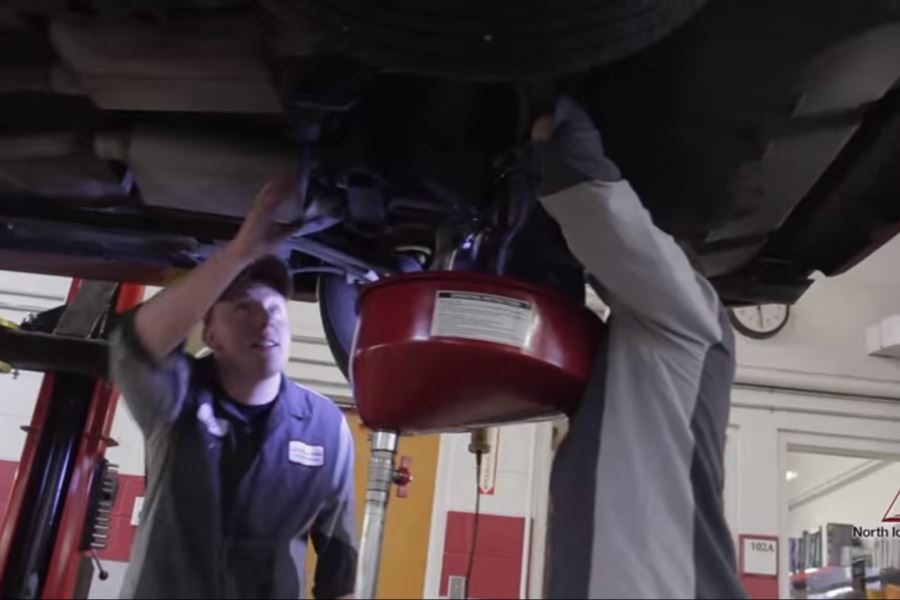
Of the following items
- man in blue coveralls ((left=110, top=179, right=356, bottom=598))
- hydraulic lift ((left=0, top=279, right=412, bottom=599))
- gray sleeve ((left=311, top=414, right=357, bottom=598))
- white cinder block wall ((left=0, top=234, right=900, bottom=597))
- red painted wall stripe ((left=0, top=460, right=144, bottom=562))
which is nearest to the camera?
man in blue coveralls ((left=110, top=179, right=356, bottom=598))

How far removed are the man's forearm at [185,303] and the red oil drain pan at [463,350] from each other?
0.16 m

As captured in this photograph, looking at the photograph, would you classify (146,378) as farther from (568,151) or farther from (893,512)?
(893,512)

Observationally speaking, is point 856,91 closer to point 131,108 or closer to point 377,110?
point 377,110

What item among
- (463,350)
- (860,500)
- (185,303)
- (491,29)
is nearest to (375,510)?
(463,350)

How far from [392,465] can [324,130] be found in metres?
0.45

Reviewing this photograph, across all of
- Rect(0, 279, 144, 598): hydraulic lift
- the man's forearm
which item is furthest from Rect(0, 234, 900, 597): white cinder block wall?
the man's forearm

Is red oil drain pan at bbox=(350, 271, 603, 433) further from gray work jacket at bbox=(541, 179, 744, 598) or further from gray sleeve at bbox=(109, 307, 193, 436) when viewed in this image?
gray sleeve at bbox=(109, 307, 193, 436)

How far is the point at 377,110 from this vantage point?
1.18 m

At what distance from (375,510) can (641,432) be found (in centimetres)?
26

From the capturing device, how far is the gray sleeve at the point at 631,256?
2.93 ft

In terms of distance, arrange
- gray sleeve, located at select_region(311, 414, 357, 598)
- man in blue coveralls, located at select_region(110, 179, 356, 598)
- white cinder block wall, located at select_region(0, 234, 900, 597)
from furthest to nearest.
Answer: white cinder block wall, located at select_region(0, 234, 900, 597)
gray sleeve, located at select_region(311, 414, 357, 598)
man in blue coveralls, located at select_region(110, 179, 356, 598)

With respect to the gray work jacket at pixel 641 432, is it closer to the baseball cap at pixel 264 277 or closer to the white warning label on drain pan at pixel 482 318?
the white warning label on drain pan at pixel 482 318

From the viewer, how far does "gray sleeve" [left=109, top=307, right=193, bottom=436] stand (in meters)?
1.05

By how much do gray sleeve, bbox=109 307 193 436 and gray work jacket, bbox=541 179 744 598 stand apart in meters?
0.46
